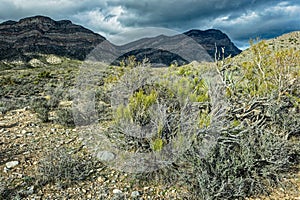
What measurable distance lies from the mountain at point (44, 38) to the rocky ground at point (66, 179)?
161ft

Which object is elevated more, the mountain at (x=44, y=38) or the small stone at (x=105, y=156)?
the mountain at (x=44, y=38)

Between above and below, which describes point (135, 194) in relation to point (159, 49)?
below

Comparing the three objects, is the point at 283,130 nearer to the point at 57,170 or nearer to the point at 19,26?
the point at 57,170

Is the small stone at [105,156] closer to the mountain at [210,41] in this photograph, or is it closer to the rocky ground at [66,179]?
the rocky ground at [66,179]

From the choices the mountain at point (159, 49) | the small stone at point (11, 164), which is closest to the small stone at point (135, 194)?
the small stone at point (11, 164)

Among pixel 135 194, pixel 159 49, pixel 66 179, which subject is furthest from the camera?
pixel 159 49

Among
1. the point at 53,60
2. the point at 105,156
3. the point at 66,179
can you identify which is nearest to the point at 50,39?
the point at 53,60

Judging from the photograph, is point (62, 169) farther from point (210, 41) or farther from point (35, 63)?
point (35, 63)

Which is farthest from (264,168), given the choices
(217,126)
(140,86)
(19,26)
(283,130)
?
(19,26)

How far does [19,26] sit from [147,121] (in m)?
85.8

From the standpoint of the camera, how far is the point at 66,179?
3.48 metres

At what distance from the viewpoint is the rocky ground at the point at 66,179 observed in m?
3.24

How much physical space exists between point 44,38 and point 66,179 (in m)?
69.9

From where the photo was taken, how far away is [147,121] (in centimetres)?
414
